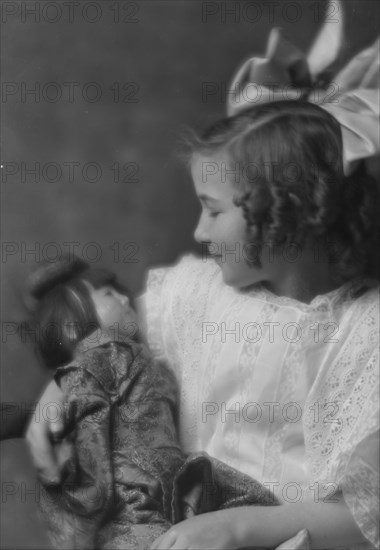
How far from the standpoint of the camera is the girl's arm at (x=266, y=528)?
1.08 meters

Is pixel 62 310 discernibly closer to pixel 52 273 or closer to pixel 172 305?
pixel 52 273

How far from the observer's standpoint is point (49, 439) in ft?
3.76

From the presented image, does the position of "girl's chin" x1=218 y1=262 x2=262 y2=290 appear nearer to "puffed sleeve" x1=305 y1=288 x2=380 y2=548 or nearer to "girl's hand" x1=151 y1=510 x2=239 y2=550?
"puffed sleeve" x1=305 y1=288 x2=380 y2=548

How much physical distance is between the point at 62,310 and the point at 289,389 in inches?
15.2

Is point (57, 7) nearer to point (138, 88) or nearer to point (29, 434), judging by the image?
point (138, 88)

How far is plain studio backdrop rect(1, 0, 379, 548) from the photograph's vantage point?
1.16m

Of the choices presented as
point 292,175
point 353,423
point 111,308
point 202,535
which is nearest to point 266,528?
point 202,535

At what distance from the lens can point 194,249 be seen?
3.94 feet

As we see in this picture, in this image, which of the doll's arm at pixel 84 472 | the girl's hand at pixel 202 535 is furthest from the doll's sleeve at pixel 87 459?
the girl's hand at pixel 202 535

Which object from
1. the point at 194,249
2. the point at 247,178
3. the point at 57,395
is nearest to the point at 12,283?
the point at 57,395

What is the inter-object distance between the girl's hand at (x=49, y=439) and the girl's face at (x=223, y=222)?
34cm

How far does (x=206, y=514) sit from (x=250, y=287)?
1.19ft

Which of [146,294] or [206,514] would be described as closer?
[206,514]

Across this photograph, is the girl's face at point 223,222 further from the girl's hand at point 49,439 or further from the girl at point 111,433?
the girl's hand at point 49,439
